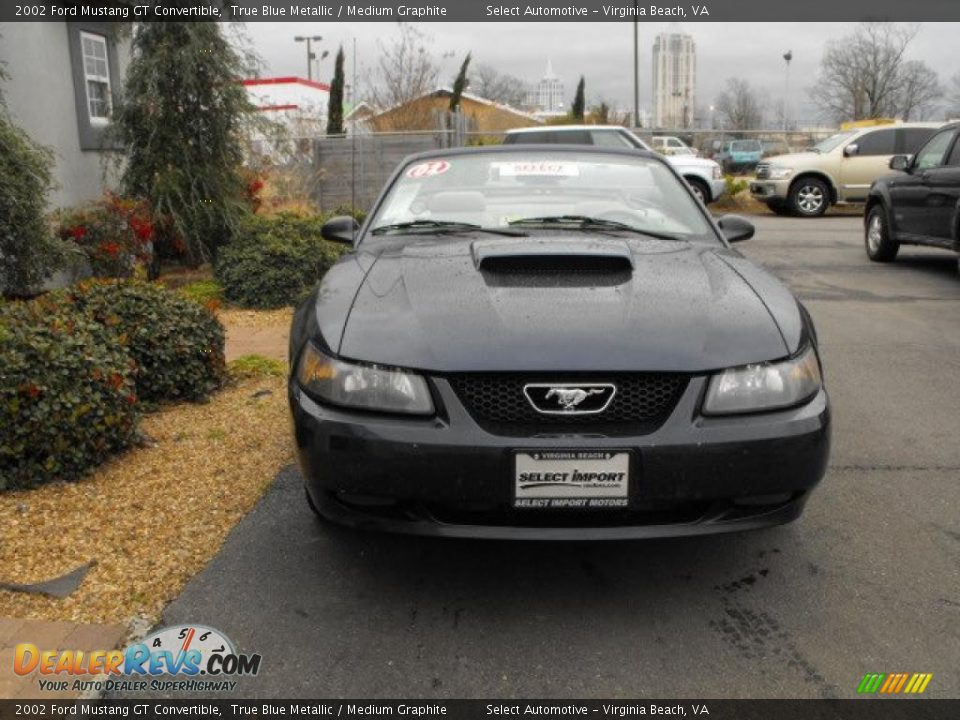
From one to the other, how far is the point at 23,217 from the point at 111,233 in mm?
2134

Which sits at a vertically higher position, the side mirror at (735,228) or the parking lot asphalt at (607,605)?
the side mirror at (735,228)

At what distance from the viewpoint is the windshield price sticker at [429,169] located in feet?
14.7

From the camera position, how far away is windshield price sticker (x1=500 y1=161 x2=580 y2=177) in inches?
173

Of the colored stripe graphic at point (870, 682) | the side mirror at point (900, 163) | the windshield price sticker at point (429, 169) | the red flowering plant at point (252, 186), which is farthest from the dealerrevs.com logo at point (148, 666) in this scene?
the side mirror at point (900, 163)

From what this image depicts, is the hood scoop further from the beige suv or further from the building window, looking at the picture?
the beige suv

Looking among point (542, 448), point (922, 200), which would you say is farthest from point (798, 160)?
point (542, 448)

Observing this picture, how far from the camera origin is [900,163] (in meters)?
10.3

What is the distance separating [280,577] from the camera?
3.16 metres

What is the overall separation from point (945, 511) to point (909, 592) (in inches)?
32.3

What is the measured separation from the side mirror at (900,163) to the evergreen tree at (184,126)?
7128 mm

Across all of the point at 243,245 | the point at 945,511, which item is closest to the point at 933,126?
the point at 243,245

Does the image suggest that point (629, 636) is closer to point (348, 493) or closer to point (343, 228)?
point (348, 493)

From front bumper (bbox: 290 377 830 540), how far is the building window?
8.63 m

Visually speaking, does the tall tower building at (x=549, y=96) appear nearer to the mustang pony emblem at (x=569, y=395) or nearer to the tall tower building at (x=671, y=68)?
the tall tower building at (x=671, y=68)
